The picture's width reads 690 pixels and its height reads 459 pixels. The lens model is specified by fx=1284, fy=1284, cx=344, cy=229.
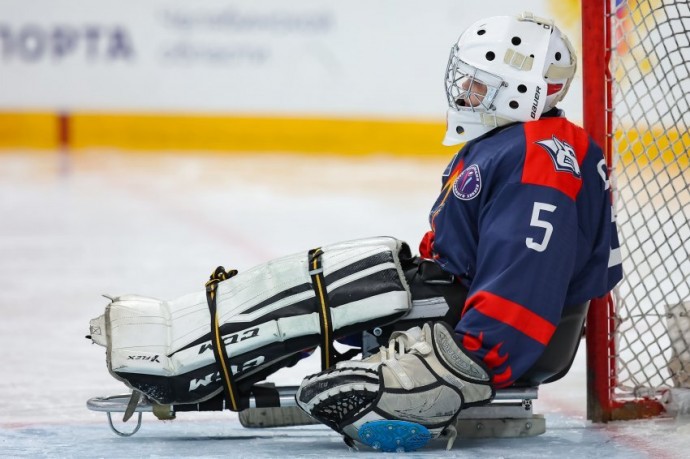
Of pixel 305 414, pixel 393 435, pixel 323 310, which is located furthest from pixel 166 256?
pixel 393 435

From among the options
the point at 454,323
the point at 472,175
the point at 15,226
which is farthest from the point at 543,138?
the point at 15,226

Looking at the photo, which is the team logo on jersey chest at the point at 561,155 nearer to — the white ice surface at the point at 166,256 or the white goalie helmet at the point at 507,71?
the white goalie helmet at the point at 507,71

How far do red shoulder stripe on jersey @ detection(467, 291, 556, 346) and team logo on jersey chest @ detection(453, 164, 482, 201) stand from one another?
19cm

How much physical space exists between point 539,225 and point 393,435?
42 cm

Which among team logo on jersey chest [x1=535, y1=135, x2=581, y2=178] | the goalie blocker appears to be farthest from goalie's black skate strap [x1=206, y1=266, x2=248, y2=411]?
team logo on jersey chest [x1=535, y1=135, x2=581, y2=178]

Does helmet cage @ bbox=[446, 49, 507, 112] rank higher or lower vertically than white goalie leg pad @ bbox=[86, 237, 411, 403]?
higher

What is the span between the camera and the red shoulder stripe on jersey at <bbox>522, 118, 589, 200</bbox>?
2145mm

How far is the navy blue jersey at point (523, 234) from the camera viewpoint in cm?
210

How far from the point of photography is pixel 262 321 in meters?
2.21

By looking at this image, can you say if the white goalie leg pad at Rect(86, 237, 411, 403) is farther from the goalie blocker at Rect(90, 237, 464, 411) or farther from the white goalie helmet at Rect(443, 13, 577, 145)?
the white goalie helmet at Rect(443, 13, 577, 145)

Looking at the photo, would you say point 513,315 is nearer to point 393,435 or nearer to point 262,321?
point 393,435

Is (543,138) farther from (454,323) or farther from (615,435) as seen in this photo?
(615,435)

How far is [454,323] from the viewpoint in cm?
227

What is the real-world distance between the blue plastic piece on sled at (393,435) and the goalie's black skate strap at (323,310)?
175 millimetres
